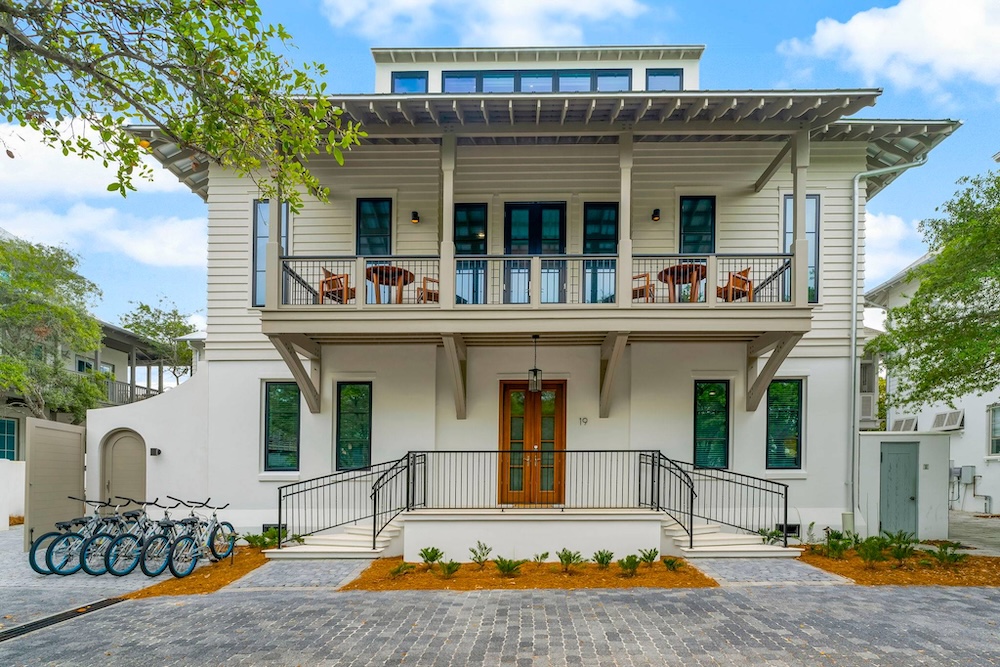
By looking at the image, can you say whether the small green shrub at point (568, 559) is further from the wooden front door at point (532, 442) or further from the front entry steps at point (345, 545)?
the front entry steps at point (345, 545)

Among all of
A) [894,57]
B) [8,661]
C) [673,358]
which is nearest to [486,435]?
[673,358]

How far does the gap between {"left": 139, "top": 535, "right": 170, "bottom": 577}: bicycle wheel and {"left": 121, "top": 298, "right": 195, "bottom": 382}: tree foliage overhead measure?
19671 millimetres

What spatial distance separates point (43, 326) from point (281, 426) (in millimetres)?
10856

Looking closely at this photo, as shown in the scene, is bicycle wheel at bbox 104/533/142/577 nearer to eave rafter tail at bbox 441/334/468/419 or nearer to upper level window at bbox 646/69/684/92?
eave rafter tail at bbox 441/334/468/419

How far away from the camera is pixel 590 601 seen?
7434 mm

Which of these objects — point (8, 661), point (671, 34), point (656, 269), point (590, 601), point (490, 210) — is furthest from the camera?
point (671, 34)

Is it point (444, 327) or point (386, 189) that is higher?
point (386, 189)

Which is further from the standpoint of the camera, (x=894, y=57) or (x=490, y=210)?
(x=894, y=57)

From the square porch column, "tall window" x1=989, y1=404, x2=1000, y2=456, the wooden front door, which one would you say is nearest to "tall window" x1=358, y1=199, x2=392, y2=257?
the wooden front door

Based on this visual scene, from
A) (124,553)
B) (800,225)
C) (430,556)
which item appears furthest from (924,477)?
(124,553)

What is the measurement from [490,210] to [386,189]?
6.58 ft

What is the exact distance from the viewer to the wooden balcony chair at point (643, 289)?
9860mm

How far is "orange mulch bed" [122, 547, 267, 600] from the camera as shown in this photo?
811 cm

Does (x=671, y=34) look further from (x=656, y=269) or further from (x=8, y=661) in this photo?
(x=8, y=661)
